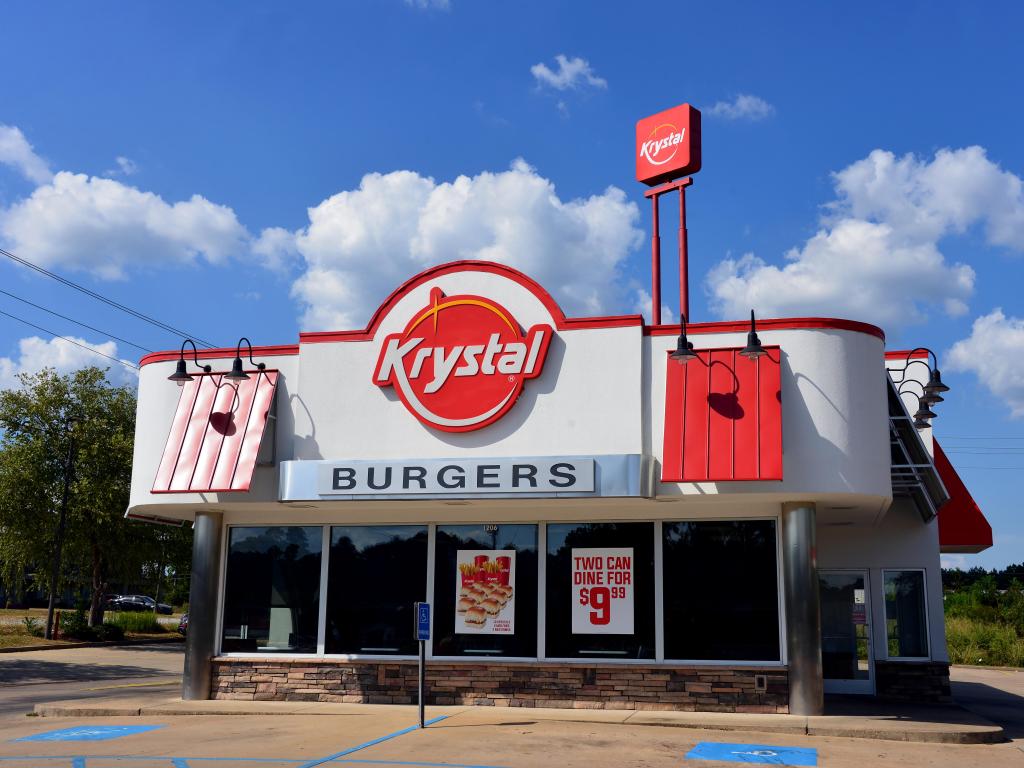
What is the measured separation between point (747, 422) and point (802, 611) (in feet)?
9.77

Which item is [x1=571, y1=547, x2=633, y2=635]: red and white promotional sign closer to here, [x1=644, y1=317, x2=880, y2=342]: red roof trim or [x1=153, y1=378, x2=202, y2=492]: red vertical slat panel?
[x1=644, y1=317, x2=880, y2=342]: red roof trim

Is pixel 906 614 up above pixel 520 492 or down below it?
below

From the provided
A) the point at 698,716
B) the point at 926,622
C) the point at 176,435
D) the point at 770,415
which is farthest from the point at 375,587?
the point at 926,622

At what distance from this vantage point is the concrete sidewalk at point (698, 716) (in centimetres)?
1336

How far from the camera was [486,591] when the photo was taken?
652 inches

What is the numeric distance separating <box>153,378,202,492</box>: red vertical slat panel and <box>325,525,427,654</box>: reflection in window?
3073 mm

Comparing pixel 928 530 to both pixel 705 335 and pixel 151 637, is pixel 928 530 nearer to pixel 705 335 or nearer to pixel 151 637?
pixel 705 335

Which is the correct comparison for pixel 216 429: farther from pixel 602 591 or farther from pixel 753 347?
pixel 753 347

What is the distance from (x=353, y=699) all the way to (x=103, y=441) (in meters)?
Answer: 26.6

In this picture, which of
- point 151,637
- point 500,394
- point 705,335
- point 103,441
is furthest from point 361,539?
point 151,637

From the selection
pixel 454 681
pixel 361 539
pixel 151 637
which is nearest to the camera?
pixel 454 681

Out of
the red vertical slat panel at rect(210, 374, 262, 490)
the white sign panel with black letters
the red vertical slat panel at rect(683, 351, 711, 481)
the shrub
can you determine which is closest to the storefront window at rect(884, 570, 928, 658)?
the red vertical slat panel at rect(683, 351, 711, 481)

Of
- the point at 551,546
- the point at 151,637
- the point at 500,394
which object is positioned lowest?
the point at 151,637

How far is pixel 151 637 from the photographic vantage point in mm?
43594
